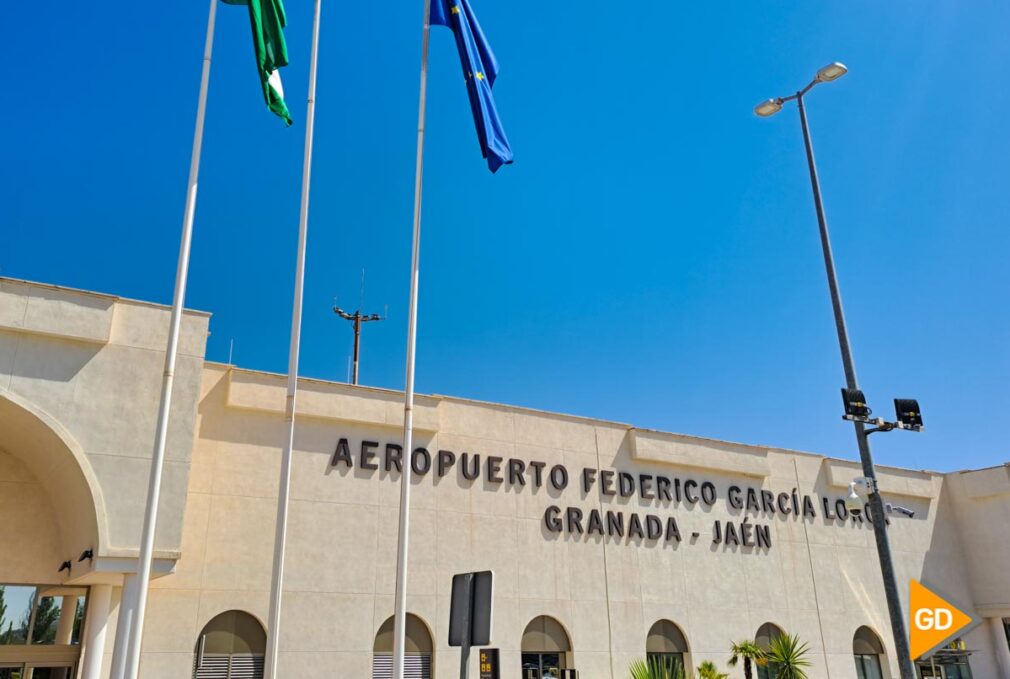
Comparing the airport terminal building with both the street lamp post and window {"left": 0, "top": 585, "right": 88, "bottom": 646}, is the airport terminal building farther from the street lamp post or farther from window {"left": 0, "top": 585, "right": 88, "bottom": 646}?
the street lamp post

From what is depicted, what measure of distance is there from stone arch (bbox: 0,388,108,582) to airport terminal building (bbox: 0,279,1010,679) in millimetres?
62

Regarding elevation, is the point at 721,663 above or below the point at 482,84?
below

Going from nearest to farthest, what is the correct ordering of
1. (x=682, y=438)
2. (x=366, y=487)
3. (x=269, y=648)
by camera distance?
(x=269, y=648), (x=366, y=487), (x=682, y=438)

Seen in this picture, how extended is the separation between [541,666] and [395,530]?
17.8 feet

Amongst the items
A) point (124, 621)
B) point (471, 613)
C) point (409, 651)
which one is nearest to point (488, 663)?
point (471, 613)

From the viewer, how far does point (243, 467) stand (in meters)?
19.1

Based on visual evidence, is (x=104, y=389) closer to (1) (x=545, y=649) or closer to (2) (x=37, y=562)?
(2) (x=37, y=562)

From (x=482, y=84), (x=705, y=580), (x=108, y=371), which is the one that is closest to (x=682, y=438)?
(x=705, y=580)

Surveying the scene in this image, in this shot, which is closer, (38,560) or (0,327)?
(0,327)

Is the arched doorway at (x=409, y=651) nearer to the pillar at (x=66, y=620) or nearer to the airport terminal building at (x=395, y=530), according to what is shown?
the airport terminal building at (x=395, y=530)

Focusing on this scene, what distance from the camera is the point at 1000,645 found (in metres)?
30.3

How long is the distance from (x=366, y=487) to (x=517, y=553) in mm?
4658

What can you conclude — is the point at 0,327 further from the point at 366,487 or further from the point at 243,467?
the point at 366,487

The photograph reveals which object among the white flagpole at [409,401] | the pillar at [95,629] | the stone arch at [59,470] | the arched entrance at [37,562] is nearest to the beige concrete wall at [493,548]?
the pillar at [95,629]
